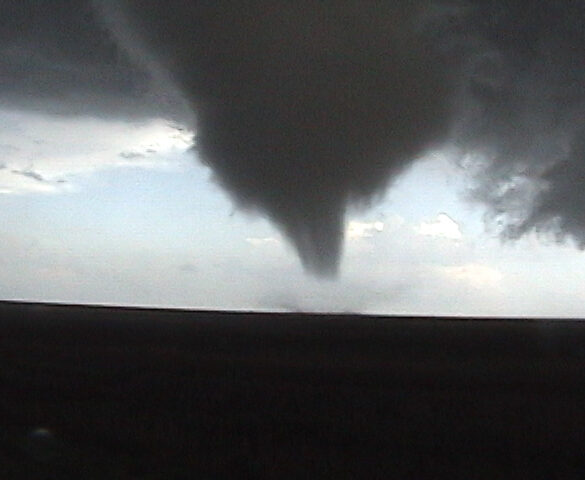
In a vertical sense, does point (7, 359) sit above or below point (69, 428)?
above

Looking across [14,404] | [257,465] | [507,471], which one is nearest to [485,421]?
[507,471]

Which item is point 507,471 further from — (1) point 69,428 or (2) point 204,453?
(1) point 69,428

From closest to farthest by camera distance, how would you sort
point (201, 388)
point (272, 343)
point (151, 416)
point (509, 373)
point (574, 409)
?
point (151, 416) → point (574, 409) → point (201, 388) → point (509, 373) → point (272, 343)

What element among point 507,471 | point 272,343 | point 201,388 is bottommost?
point 507,471

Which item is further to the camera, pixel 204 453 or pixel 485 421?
pixel 485 421

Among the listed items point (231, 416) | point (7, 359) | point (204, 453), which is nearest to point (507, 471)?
point (204, 453)

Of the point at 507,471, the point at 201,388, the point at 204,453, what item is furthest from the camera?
the point at 201,388
